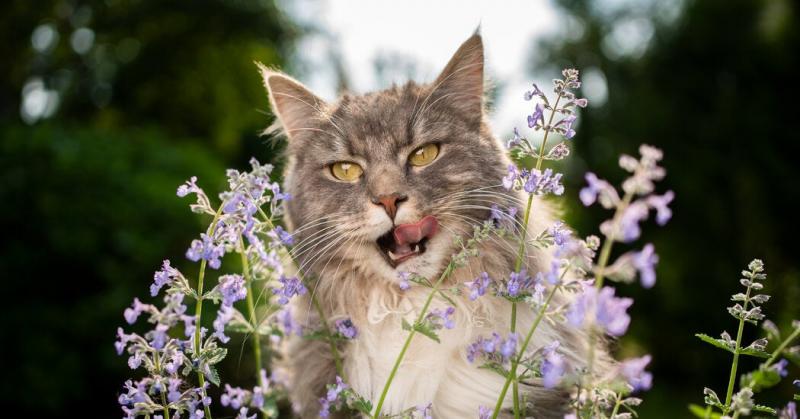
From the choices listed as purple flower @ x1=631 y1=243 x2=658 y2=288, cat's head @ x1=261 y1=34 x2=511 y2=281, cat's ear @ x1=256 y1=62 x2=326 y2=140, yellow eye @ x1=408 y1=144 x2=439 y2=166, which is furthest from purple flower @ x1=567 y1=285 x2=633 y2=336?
cat's ear @ x1=256 y1=62 x2=326 y2=140

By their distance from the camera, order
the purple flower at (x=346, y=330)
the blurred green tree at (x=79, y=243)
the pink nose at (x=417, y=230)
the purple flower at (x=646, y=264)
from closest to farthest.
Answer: the purple flower at (x=646, y=264) < the purple flower at (x=346, y=330) < the pink nose at (x=417, y=230) < the blurred green tree at (x=79, y=243)

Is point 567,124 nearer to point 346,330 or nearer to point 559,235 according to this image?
point 559,235

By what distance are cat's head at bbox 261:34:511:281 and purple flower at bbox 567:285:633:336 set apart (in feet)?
3.49

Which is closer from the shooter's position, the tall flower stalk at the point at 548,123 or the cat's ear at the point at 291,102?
the tall flower stalk at the point at 548,123

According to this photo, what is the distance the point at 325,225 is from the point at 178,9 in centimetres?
797

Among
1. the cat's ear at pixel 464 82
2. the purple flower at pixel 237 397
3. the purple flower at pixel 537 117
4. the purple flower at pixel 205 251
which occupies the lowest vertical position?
the purple flower at pixel 237 397

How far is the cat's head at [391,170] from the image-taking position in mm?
2260

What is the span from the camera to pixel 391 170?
7.93 ft

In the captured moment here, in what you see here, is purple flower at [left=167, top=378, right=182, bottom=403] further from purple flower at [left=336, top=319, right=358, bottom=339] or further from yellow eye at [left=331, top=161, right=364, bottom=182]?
yellow eye at [left=331, top=161, right=364, bottom=182]

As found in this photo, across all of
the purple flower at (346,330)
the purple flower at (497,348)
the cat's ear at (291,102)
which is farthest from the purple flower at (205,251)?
the cat's ear at (291,102)

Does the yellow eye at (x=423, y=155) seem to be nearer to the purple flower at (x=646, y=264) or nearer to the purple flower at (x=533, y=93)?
the purple flower at (x=533, y=93)

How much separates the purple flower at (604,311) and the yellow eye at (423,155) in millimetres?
1544

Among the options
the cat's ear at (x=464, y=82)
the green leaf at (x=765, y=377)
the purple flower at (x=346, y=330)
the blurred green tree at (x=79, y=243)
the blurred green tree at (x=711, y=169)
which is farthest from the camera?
the blurred green tree at (x=711, y=169)

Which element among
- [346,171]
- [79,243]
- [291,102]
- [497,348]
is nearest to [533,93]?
[497,348]
